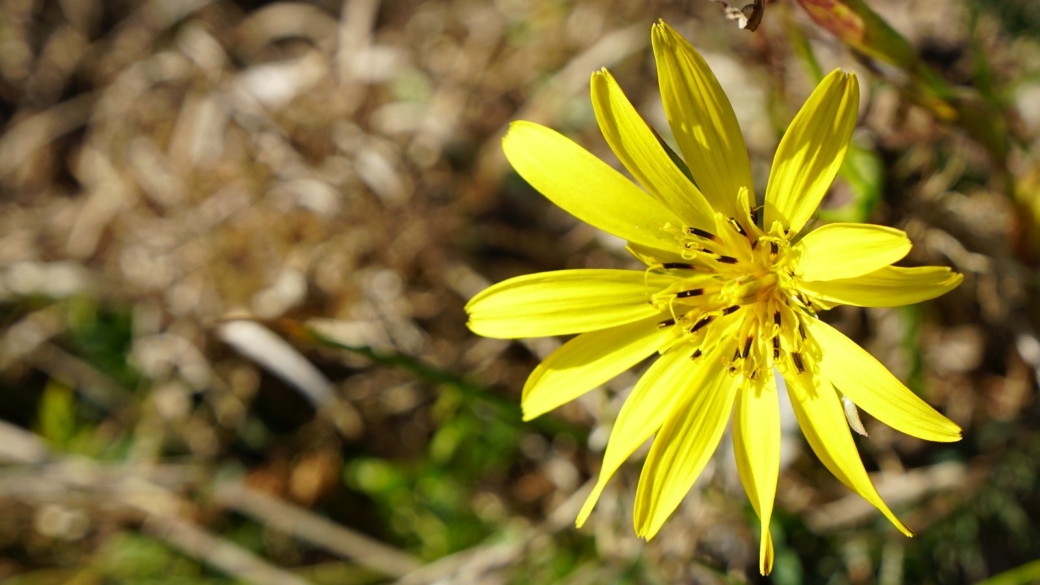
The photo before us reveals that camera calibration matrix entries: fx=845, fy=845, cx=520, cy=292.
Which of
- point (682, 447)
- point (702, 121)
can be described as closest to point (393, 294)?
point (682, 447)

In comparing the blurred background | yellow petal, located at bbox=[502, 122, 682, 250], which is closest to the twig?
the blurred background

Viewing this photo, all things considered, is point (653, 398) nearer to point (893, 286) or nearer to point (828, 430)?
point (828, 430)

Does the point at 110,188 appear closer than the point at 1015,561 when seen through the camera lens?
No

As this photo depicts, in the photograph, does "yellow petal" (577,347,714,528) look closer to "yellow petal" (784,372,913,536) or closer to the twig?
"yellow petal" (784,372,913,536)

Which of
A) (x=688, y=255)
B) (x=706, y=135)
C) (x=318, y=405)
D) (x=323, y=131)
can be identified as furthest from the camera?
(x=323, y=131)

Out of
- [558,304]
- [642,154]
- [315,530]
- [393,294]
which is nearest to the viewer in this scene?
[642,154]

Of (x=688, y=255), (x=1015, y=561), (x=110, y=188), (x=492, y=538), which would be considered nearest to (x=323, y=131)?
(x=110, y=188)

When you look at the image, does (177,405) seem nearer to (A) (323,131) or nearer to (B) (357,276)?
(B) (357,276)
